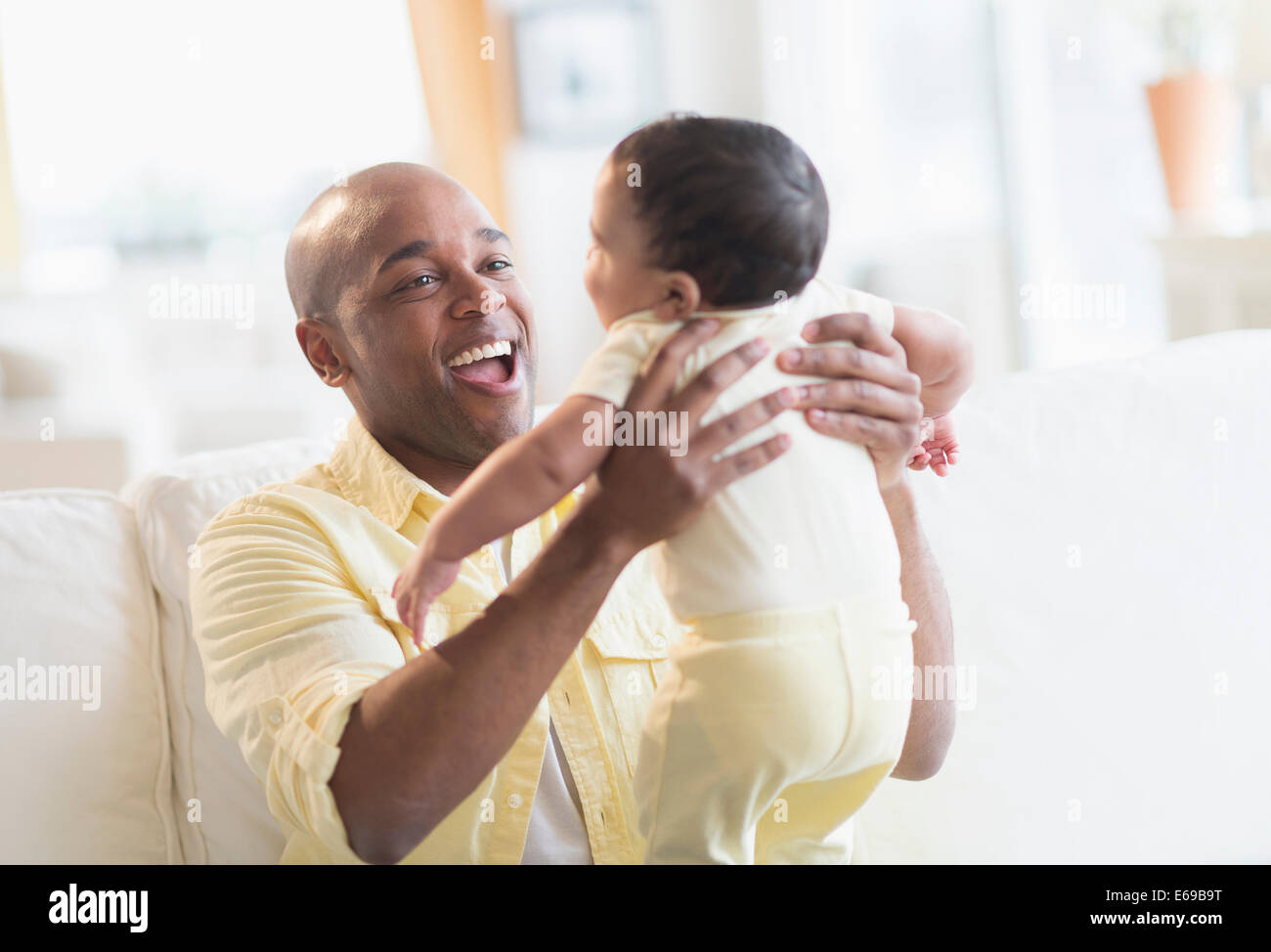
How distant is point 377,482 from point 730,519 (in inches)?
21.6

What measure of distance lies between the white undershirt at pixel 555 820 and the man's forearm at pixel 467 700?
23 cm

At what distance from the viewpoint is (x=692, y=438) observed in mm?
965

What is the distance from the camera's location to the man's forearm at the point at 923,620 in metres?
1.27

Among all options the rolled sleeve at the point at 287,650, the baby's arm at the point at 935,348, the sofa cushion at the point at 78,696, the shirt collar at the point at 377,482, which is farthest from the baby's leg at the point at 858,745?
the sofa cushion at the point at 78,696

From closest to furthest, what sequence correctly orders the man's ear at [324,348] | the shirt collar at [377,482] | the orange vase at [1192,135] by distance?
the shirt collar at [377,482] < the man's ear at [324,348] < the orange vase at [1192,135]

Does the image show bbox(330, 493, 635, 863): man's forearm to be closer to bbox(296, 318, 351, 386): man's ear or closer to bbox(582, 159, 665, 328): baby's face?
bbox(582, 159, 665, 328): baby's face

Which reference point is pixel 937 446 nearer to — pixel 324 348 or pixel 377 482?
pixel 377 482

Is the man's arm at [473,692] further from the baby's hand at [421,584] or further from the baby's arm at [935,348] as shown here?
the baby's arm at [935,348]

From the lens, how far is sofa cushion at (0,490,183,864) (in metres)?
1.31

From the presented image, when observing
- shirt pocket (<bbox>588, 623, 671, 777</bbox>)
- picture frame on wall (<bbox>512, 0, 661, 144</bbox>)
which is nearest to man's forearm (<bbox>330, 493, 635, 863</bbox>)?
shirt pocket (<bbox>588, 623, 671, 777</bbox>)

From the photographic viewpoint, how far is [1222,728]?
162cm
